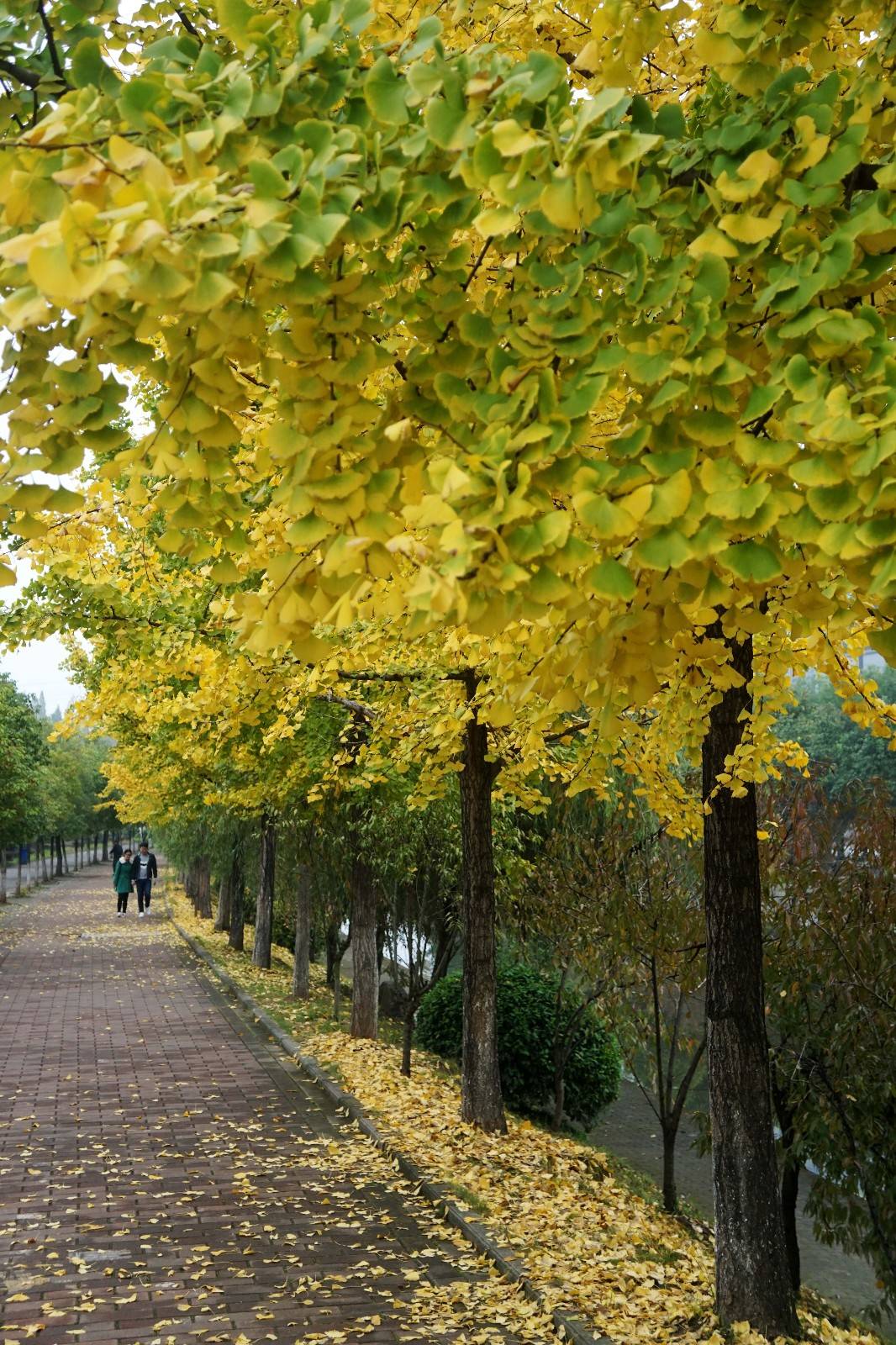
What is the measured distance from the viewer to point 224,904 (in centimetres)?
2795

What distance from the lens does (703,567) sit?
9.02 ft

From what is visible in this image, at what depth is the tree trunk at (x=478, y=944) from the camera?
9.60 metres

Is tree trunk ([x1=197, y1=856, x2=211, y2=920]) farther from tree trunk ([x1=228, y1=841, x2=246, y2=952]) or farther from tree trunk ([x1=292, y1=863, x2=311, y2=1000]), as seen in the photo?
tree trunk ([x1=292, y1=863, x2=311, y2=1000])

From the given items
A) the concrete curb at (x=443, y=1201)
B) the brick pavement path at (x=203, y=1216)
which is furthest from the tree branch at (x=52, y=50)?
the concrete curb at (x=443, y=1201)

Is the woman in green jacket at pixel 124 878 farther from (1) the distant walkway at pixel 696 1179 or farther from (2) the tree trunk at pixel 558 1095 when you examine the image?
(2) the tree trunk at pixel 558 1095

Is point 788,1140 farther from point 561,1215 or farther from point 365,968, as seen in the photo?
point 365,968

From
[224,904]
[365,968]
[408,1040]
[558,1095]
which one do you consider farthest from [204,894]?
[408,1040]

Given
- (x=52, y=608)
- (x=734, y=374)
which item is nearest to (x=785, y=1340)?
(x=734, y=374)

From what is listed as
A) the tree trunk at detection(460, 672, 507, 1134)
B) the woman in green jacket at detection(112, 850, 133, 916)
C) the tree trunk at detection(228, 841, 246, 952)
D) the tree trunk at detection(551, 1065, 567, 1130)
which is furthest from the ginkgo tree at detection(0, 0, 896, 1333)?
the woman in green jacket at detection(112, 850, 133, 916)

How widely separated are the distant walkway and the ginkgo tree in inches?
302

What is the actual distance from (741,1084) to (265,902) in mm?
15689

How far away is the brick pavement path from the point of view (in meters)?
5.74

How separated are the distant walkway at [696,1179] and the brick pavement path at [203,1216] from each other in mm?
3097

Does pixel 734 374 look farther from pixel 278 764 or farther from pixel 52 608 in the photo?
pixel 278 764
